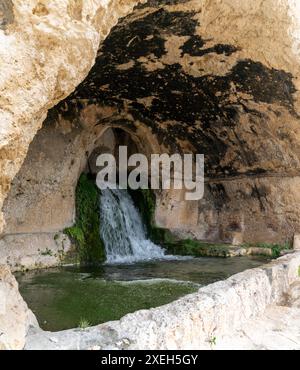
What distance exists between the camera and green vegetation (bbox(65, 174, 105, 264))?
935 cm

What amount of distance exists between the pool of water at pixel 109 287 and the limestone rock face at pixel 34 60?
158 centimetres

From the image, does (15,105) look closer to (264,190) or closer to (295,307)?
(295,307)

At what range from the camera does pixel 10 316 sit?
2721 mm

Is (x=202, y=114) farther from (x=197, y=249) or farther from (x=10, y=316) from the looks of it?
(x=10, y=316)

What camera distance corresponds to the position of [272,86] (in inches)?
324

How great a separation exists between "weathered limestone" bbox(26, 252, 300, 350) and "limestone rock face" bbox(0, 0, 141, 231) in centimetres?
105

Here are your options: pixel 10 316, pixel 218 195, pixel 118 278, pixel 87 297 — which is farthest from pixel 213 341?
pixel 218 195

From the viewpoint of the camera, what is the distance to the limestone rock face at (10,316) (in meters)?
2.52

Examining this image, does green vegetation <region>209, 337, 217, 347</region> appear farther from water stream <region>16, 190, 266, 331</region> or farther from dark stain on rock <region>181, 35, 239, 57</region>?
dark stain on rock <region>181, 35, 239, 57</region>

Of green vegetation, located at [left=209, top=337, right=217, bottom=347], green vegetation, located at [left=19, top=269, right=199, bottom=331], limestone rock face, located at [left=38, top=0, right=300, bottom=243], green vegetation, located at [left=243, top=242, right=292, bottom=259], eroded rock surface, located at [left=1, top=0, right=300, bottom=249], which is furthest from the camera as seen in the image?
green vegetation, located at [left=243, top=242, right=292, bottom=259]

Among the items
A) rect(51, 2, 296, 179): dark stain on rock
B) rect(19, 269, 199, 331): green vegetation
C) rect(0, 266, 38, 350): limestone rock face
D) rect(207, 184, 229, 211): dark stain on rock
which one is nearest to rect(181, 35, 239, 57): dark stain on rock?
rect(51, 2, 296, 179): dark stain on rock

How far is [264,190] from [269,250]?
1536 millimetres

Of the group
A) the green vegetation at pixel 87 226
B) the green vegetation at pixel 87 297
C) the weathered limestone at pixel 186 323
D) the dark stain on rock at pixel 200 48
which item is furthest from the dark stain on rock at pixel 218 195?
the weathered limestone at pixel 186 323

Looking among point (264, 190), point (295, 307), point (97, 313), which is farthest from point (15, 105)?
point (264, 190)
